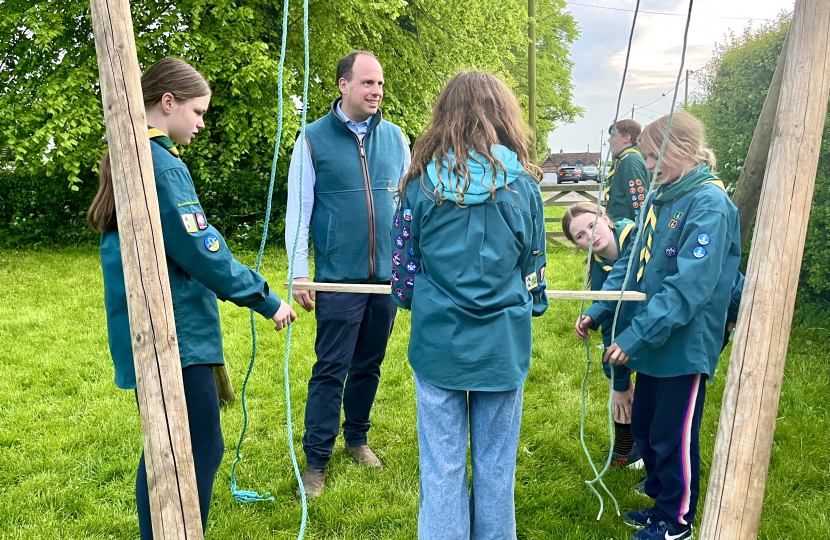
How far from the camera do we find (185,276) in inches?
82.7

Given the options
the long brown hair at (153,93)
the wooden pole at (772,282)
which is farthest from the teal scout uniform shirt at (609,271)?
the long brown hair at (153,93)

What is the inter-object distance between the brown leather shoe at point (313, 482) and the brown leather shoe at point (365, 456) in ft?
0.96

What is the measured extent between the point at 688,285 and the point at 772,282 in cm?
38

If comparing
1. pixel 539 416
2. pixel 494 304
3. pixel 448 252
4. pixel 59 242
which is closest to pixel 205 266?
pixel 448 252

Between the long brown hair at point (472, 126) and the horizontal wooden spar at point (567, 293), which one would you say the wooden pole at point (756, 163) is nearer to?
the horizontal wooden spar at point (567, 293)

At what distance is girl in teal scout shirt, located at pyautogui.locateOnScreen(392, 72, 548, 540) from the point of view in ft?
6.40

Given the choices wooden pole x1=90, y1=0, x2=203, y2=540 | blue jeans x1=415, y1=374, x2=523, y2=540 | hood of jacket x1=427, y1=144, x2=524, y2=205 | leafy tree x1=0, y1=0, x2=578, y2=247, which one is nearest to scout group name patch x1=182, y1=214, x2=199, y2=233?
wooden pole x1=90, y1=0, x2=203, y2=540

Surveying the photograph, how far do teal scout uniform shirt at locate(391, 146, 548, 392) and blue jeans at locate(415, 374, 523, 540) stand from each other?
0.10 metres

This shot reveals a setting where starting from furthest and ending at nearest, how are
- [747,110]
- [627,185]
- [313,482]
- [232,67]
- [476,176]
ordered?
[232,67]
[747,110]
[627,185]
[313,482]
[476,176]

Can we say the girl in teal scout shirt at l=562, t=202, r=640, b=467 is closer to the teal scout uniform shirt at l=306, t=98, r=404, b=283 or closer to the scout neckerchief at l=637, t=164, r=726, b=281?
the scout neckerchief at l=637, t=164, r=726, b=281

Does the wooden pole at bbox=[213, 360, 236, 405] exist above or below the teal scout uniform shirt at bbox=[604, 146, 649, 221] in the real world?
below

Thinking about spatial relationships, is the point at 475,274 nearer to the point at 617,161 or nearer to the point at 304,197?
the point at 304,197

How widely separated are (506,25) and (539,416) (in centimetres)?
1027

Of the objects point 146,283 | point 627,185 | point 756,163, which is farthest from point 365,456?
point 756,163
